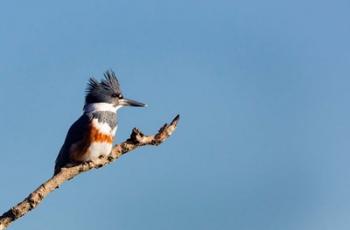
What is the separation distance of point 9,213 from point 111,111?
357 cm

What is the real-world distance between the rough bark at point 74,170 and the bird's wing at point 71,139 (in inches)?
66.4

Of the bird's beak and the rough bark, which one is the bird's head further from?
the rough bark

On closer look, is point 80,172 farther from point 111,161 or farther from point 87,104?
point 87,104

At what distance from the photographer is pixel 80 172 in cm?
519

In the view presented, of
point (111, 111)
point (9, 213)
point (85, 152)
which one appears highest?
point (111, 111)

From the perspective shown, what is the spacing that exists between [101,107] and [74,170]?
8.61 ft

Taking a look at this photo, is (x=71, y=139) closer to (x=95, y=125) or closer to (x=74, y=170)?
(x=95, y=125)

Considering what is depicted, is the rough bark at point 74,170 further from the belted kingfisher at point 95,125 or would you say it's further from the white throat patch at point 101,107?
the white throat patch at point 101,107

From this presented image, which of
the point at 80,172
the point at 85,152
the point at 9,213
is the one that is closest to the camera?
the point at 9,213

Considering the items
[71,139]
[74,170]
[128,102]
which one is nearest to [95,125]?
[71,139]

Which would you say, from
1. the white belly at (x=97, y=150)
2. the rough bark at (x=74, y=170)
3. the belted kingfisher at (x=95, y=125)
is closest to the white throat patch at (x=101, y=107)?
the belted kingfisher at (x=95, y=125)

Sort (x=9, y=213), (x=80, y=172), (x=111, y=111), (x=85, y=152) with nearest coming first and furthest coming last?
(x=9, y=213) < (x=80, y=172) < (x=85, y=152) < (x=111, y=111)

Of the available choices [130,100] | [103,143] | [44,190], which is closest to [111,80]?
[130,100]

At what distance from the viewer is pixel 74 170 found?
5.05 metres
